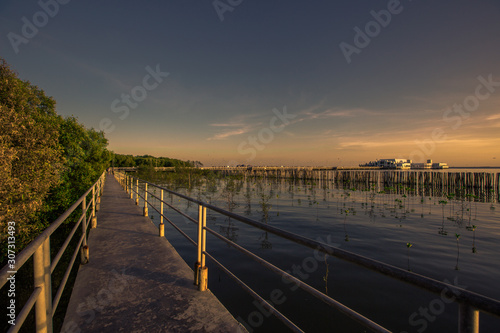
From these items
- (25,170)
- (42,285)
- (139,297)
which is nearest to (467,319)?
(42,285)

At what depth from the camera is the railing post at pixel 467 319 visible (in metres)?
0.95

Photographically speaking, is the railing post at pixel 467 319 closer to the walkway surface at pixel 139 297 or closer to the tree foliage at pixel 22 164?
the walkway surface at pixel 139 297

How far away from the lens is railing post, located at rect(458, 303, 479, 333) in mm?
945

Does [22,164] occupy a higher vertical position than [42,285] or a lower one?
higher

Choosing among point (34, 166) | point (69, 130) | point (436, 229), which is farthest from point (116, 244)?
point (69, 130)

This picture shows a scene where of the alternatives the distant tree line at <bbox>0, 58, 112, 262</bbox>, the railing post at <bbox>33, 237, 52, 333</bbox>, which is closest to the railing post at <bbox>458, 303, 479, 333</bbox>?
the railing post at <bbox>33, 237, 52, 333</bbox>

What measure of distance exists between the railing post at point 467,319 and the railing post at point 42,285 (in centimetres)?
236

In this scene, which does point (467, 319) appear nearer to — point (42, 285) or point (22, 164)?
point (42, 285)

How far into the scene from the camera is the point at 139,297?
2.95 metres

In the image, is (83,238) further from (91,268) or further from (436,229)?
(436,229)

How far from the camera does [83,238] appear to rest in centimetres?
404

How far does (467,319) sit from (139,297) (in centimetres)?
314

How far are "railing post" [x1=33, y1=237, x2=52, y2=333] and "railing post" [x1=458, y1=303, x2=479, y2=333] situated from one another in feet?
7.75

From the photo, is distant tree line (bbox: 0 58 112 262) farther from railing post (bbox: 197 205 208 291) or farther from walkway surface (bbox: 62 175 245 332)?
railing post (bbox: 197 205 208 291)
